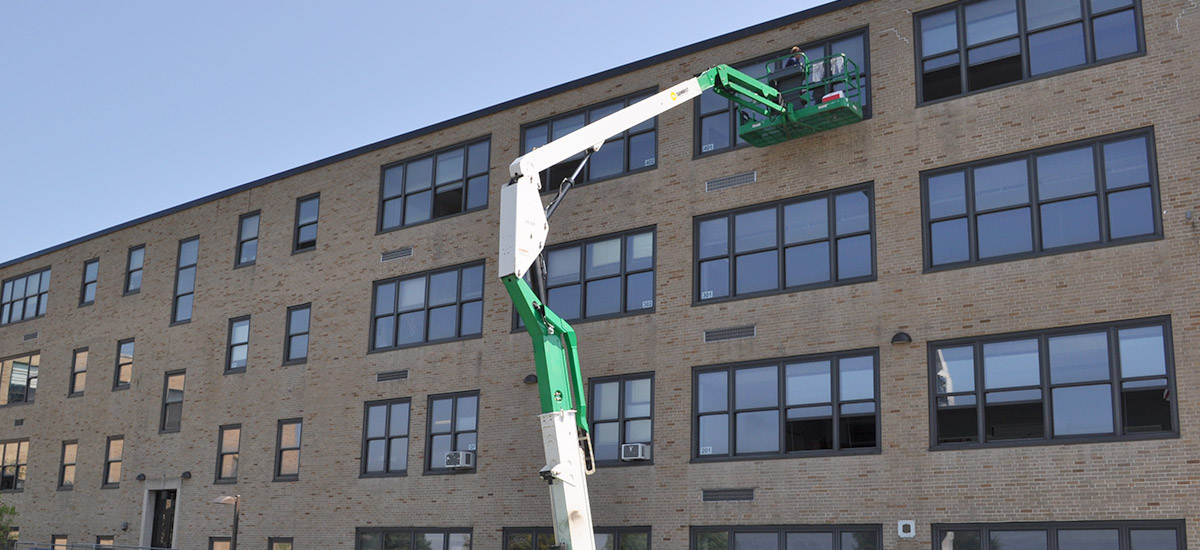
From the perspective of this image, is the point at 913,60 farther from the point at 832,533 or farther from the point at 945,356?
the point at 832,533

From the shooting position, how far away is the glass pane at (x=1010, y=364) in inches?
766

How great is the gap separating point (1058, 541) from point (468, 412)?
42.9ft

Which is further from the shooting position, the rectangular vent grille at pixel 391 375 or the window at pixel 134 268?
the window at pixel 134 268

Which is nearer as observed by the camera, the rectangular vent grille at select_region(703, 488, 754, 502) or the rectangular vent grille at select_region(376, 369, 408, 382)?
the rectangular vent grille at select_region(703, 488, 754, 502)

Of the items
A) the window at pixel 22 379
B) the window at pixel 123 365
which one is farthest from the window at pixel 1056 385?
the window at pixel 22 379

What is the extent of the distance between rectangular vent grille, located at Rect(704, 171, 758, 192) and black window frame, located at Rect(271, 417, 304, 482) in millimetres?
12619

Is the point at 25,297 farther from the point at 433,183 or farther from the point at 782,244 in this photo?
the point at 782,244

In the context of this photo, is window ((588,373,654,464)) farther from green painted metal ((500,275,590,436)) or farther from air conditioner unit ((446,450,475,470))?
green painted metal ((500,275,590,436))

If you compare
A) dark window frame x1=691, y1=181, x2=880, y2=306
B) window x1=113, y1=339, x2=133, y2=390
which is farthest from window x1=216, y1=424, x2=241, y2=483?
dark window frame x1=691, y1=181, x2=880, y2=306

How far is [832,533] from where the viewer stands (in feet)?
68.4

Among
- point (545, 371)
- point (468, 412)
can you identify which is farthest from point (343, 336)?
point (545, 371)

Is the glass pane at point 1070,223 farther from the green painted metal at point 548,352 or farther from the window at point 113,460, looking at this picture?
the window at point 113,460

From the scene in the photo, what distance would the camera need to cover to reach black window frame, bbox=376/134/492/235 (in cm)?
2827

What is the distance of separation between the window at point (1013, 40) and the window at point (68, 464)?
27571 millimetres
